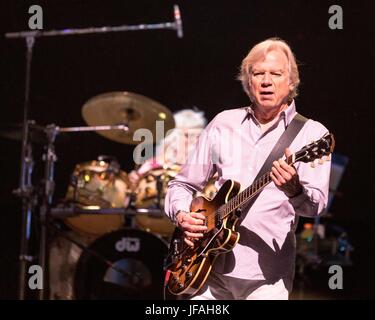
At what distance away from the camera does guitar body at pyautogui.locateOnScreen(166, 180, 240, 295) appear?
9.66 feet

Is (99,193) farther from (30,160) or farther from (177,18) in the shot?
(177,18)

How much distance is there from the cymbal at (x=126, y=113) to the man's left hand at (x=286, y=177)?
2836mm

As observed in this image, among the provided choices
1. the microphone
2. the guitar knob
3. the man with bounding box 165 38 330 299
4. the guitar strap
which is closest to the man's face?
the man with bounding box 165 38 330 299

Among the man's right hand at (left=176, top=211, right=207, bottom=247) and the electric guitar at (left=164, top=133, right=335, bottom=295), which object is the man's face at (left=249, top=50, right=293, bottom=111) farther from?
the man's right hand at (left=176, top=211, right=207, bottom=247)

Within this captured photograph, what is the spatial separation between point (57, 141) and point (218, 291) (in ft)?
9.47

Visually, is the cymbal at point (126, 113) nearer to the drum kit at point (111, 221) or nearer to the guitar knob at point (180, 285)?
the drum kit at point (111, 221)

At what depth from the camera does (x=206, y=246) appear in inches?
120

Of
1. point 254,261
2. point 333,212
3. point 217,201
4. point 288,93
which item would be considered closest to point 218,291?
point 254,261

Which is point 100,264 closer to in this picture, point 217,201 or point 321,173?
point 217,201

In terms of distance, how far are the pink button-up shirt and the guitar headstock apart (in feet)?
0.37

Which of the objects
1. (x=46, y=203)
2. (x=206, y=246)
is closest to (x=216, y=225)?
(x=206, y=246)

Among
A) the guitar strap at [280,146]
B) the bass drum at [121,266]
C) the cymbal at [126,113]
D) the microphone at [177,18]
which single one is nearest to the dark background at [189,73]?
the microphone at [177,18]
